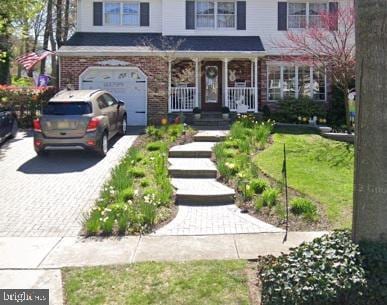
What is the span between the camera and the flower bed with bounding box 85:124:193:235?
7469 mm

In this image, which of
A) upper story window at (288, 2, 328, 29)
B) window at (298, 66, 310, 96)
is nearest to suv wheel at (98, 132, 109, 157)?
window at (298, 66, 310, 96)

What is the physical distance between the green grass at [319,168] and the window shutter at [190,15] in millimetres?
7985

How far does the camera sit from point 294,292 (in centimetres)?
423

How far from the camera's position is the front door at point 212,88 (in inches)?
848

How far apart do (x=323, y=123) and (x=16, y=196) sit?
523 inches

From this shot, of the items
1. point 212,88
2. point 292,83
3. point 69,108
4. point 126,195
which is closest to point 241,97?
point 212,88

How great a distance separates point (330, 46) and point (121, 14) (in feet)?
29.8

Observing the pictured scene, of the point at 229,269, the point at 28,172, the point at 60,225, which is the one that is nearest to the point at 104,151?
the point at 28,172

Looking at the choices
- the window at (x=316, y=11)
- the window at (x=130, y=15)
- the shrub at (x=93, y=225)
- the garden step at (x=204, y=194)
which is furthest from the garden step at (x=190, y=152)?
the window at (x=316, y=11)

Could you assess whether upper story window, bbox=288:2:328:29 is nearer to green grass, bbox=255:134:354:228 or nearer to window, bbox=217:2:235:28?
window, bbox=217:2:235:28

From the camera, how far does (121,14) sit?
69.5ft

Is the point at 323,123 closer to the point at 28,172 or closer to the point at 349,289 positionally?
the point at 28,172

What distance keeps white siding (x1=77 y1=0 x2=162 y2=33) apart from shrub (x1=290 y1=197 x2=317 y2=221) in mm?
14707

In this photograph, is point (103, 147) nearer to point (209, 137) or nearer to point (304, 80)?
point (209, 137)
